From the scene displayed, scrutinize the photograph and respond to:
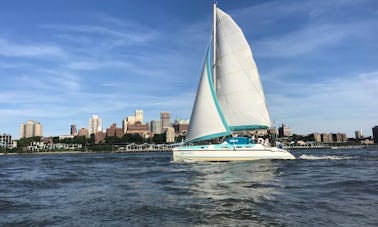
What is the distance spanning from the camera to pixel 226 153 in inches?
1346

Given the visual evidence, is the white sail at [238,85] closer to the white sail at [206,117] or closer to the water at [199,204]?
the white sail at [206,117]

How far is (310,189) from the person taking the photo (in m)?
17.0

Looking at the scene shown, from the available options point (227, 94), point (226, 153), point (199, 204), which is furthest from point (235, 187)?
point (227, 94)

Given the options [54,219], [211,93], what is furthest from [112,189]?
[211,93]

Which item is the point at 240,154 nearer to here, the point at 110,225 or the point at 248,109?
the point at 248,109

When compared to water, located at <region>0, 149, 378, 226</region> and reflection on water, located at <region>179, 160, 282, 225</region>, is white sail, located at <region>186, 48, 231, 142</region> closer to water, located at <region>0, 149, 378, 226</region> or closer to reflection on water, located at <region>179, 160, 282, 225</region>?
reflection on water, located at <region>179, 160, 282, 225</region>

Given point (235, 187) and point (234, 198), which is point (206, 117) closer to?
point (235, 187)

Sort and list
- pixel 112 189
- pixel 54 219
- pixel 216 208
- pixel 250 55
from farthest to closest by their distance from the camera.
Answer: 1. pixel 250 55
2. pixel 112 189
3. pixel 216 208
4. pixel 54 219

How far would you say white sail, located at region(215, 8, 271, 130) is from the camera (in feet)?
128

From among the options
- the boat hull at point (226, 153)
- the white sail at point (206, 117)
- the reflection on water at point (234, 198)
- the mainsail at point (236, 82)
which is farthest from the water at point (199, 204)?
the mainsail at point (236, 82)

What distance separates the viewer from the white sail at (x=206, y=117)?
35.9 metres

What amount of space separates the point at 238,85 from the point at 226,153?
896 centimetres

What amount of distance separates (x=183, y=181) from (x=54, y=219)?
34.2 ft

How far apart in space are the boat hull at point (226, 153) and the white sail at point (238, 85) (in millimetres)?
4789
